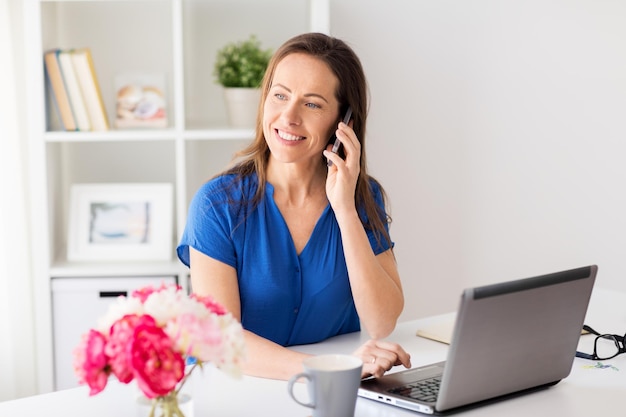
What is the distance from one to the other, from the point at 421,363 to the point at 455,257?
1.88 meters

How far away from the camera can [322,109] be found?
2.09 meters

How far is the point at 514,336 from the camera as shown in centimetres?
146

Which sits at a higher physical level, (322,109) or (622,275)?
(322,109)

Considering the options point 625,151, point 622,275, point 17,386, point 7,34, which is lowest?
point 17,386

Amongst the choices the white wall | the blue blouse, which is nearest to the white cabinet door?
the blue blouse

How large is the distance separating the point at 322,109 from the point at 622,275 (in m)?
2.02

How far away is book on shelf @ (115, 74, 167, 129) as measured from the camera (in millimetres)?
3008

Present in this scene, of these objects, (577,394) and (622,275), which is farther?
(622,275)

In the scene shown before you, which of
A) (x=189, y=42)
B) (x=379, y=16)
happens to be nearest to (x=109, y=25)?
(x=189, y=42)

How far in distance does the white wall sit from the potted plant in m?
0.48

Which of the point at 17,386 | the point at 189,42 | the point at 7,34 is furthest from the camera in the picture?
the point at 189,42

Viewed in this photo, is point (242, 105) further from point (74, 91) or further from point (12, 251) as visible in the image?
point (12, 251)

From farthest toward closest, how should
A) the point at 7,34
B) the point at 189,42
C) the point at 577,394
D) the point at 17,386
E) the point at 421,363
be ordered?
the point at 189,42, the point at 17,386, the point at 7,34, the point at 421,363, the point at 577,394

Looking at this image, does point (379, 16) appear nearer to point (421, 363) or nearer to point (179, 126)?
point (179, 126)
